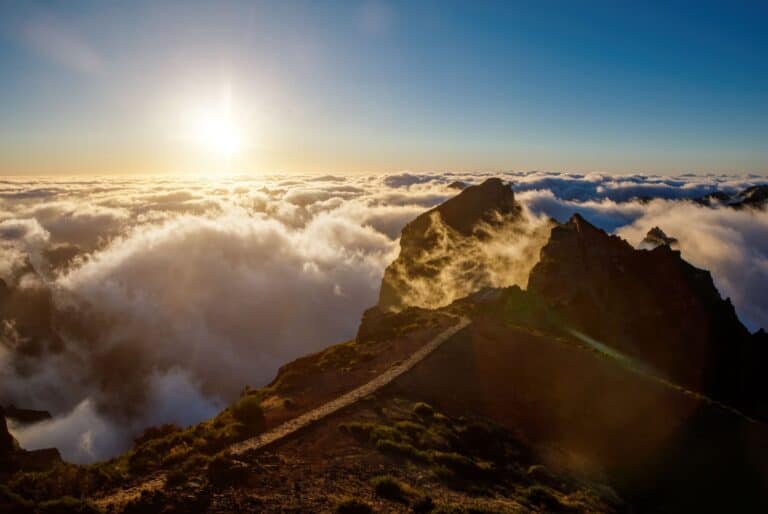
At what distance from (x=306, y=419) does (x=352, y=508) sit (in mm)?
6701

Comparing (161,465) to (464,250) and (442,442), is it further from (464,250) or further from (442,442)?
(464,250)

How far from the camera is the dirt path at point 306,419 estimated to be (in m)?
13.4

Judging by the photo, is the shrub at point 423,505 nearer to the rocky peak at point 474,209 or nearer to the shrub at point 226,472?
the shrub at point 226,472

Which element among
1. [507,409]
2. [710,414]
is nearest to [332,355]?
[507,409]

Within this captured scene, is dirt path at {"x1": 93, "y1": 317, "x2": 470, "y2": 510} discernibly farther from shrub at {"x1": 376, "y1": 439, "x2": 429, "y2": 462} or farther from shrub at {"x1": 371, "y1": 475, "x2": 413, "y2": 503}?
shrub at {"x1": 371, "y1": 475, "x2": 413, "y2": 503}

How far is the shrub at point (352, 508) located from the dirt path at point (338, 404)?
466cm

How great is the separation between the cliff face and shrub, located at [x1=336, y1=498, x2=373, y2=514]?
46.1m

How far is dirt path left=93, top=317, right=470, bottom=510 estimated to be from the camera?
1338 centimetres

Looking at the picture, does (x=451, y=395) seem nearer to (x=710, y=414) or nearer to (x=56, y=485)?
(x=710, y=414)

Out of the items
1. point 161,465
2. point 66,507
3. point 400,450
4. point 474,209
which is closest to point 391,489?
point 400,450

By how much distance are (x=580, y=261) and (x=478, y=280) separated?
13.9 m

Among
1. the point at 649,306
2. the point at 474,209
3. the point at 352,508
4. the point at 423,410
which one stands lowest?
the point at 649,306

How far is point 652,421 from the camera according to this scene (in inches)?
913

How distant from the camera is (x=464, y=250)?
67.6 meters
